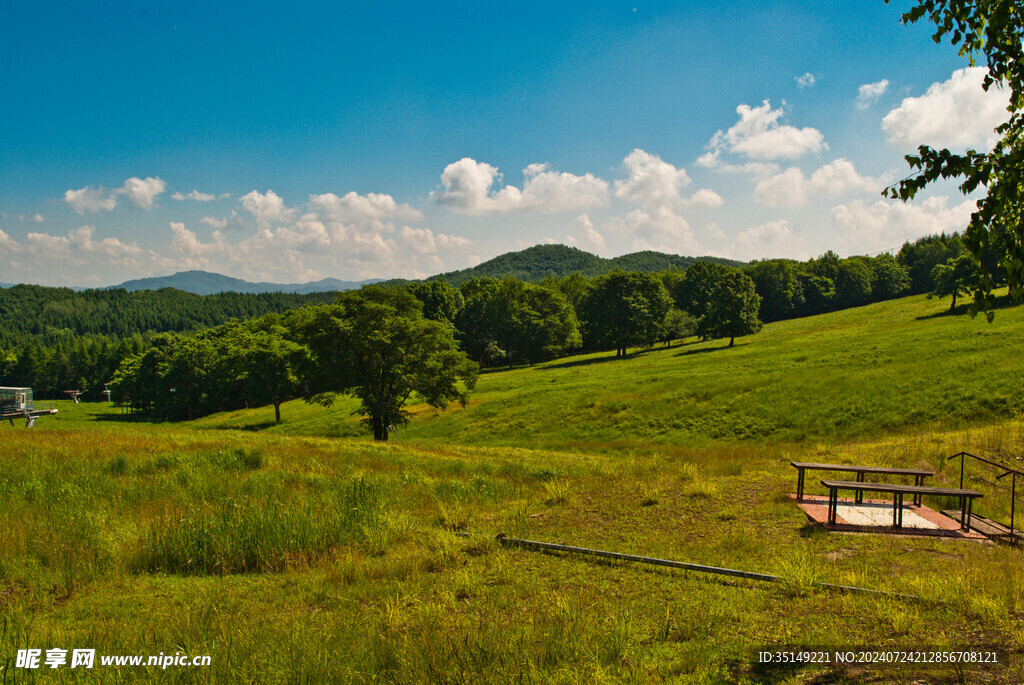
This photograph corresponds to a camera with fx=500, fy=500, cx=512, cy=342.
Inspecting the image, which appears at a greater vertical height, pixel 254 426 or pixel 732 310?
pixel 732 310

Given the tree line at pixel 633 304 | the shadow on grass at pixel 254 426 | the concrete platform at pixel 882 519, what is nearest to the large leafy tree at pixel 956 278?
the tree line at pixel 633 304

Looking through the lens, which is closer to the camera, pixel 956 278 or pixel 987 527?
pixel 987 527

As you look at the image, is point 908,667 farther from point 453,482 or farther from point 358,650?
point 453,482

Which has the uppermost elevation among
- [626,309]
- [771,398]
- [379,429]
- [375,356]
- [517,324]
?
[626,309]

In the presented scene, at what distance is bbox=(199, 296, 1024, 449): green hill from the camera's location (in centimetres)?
2544

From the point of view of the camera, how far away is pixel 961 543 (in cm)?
877

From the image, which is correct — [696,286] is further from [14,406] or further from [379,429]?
[14,406]

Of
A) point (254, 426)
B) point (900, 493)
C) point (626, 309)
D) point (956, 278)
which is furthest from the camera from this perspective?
point (626, 309)

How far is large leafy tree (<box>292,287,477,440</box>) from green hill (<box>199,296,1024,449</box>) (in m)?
5.68

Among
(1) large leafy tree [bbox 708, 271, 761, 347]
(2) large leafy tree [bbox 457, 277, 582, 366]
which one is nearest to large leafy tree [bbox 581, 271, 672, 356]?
(2) large leafy tree [bbox 457, 277, 582, 366]

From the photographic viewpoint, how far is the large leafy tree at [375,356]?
32.3 meters

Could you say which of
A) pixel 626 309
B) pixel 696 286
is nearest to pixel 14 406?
pixel 626 309

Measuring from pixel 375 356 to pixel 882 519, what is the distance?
91.6ft

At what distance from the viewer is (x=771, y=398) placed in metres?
32.0
